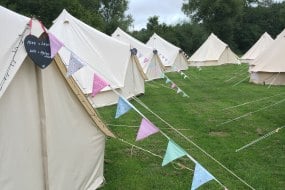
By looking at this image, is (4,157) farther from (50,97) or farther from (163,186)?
(163,186)

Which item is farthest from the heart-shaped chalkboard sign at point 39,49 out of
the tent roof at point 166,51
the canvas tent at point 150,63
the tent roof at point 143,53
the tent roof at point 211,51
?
the tent roof at point 211,51

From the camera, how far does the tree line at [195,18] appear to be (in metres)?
47.2

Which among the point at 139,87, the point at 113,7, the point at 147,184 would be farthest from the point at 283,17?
the point at 147,184

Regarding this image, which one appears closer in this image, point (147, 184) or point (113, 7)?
point (147, 184)

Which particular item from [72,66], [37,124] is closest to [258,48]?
[72,66]

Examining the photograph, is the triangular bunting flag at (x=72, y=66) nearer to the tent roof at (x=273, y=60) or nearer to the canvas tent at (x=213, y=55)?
the tent roof at (x=273, y=60)

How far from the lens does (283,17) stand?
214ft

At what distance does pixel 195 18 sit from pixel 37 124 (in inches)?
2407

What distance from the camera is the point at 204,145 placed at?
9055 millimetres

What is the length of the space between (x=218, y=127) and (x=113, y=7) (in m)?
64.6

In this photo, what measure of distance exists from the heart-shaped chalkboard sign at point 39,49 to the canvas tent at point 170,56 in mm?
24141

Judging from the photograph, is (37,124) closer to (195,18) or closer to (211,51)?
(211,51)

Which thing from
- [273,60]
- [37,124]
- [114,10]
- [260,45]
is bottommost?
[114,10]

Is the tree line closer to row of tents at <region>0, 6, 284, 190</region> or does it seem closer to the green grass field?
the green grass field
